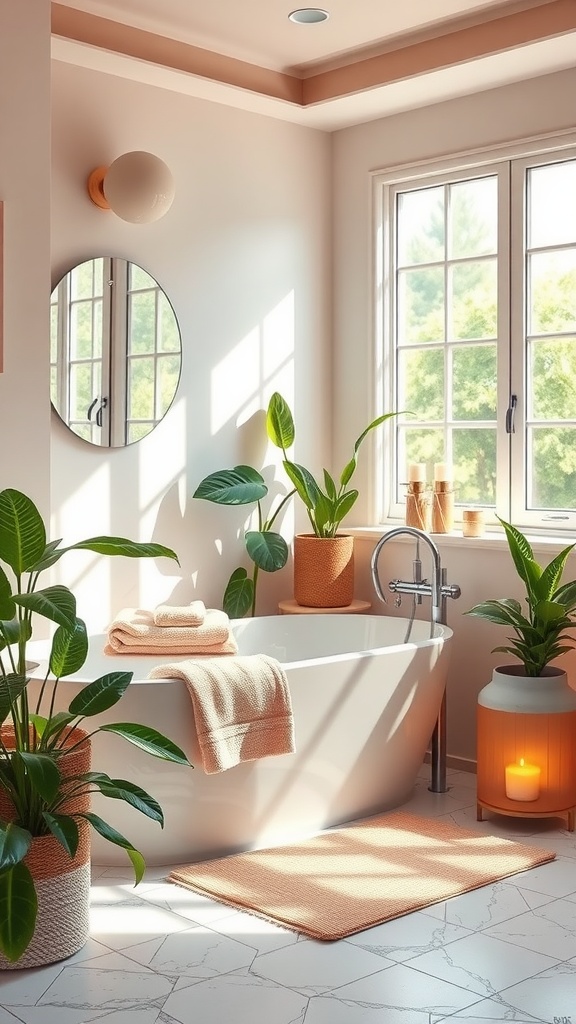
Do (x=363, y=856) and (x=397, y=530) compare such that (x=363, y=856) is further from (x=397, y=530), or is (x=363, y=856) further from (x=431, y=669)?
(x=397, y=530)

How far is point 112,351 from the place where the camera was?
13.7 feet

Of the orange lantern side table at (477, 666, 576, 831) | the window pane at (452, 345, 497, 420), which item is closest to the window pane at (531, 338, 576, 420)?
the window pane at (452, 345, 497, 420)

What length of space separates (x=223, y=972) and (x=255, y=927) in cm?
27

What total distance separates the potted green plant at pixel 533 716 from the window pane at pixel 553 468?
1.64 feet

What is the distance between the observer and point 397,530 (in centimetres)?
417

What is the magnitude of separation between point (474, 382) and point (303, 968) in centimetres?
254

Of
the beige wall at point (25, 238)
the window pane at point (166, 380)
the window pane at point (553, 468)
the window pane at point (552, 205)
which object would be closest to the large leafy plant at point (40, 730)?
the beige wall at point (25, 238)

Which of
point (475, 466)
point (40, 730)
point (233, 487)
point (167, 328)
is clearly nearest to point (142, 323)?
point (167, 328)

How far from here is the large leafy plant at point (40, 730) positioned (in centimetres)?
257

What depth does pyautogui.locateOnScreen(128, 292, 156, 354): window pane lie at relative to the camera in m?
4.23

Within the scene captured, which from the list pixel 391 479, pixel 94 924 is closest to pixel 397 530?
pixel 391 479

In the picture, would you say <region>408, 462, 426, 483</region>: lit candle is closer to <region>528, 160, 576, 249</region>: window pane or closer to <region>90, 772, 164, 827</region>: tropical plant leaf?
<region>528, 160, 576, 249</region>: window pane

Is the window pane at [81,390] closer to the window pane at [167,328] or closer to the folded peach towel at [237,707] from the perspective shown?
→ the window pane at [167,328]

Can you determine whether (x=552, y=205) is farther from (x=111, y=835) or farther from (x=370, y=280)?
(x=111, y=835)
